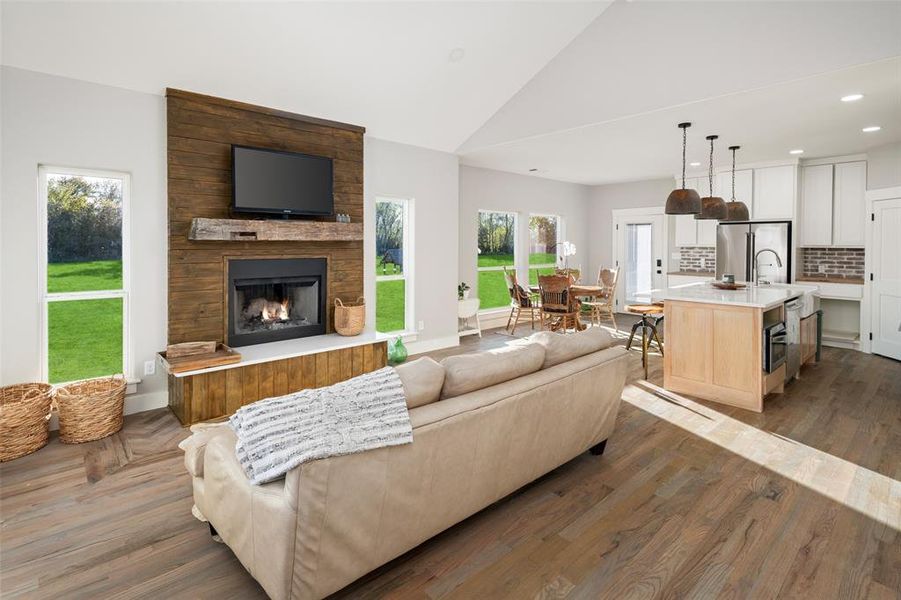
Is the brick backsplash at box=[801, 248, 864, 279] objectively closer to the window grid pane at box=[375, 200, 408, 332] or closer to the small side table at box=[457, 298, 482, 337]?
the small side table at box=[457, 298, 482, 337]

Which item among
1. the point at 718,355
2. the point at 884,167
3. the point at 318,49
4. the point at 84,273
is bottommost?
the point at 718,355

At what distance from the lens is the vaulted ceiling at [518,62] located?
3316mm

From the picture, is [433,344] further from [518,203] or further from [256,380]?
[518,203]

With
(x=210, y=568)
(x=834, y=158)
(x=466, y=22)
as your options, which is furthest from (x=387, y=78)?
(x=834, y=158)

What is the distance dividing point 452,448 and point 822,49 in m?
3.81

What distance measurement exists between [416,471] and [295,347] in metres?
2.89

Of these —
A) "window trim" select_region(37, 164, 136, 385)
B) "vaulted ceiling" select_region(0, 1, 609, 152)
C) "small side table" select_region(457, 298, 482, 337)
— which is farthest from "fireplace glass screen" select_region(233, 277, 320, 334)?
"small side table" select_region(457, 298, 482, 337)

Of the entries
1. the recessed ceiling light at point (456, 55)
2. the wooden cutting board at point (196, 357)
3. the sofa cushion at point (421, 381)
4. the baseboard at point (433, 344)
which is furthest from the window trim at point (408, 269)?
the sofa cushion at point (421, 381)

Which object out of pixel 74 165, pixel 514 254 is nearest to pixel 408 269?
pixel 514 254

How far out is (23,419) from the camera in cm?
308

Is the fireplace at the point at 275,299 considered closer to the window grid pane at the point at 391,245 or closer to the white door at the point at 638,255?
the window grid pane at the point at 391,245

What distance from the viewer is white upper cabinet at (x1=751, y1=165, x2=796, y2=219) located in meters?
6.55

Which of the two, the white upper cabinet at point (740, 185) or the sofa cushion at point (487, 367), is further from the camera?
the white upper cabinet at point (740, 185)

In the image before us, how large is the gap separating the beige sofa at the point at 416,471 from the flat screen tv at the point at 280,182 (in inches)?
104
